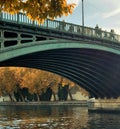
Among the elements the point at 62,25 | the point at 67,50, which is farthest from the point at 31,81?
the point at 62,25

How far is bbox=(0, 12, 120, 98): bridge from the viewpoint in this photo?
30.9m

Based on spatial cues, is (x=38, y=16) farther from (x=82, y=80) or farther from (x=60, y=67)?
(x=82, y=80)

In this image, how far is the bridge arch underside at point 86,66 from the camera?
42156 millimetres

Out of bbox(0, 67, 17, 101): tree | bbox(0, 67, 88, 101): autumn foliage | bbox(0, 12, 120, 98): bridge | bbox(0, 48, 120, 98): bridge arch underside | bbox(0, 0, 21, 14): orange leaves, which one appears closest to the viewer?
bbox(0, 0, 21, 14): orange leaves

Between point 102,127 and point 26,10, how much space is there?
2673 centimetres

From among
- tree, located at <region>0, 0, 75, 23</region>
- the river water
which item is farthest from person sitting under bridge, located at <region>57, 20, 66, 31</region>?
tree, located at <region>0, 0, 75, 23</region>

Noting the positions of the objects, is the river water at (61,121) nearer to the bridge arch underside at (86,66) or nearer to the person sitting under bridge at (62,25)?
the bridge arch underside at (86,66)

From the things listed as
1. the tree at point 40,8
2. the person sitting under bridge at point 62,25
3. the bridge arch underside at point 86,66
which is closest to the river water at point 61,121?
the bridge arch underside at point 86,66

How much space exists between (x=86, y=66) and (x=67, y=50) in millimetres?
13129

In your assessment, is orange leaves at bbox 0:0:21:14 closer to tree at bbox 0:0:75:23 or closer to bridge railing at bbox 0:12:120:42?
tree at bbox 0:0:75:23

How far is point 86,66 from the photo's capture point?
52.2m

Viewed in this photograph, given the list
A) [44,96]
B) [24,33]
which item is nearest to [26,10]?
[24,33]

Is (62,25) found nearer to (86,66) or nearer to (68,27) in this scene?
(68,27)

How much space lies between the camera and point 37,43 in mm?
32500
